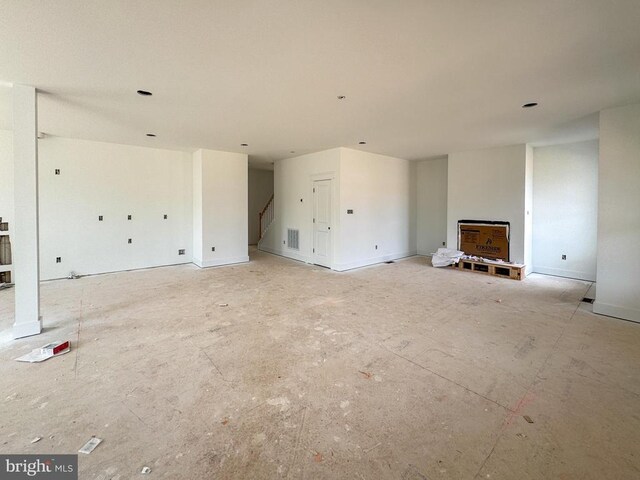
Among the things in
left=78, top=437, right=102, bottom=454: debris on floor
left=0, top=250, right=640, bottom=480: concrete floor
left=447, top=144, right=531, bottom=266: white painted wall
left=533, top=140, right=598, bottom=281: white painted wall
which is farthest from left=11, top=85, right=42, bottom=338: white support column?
left=533, top=140, right=598, bottom=281: white painted wall

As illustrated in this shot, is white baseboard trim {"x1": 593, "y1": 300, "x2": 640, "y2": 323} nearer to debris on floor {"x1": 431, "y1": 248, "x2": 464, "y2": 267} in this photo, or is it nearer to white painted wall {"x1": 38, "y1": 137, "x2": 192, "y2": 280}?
debris on floor {"x1": 431, "y1": 248, "x2": 464, "y2": 267}

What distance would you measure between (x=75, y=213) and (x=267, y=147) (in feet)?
13.7

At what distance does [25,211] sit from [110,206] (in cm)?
320

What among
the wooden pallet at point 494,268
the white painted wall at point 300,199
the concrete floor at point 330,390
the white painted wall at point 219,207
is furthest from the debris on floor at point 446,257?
the white painted wall at point 219,207

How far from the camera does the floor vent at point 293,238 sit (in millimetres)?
7812

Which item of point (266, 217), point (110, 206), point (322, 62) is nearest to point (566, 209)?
point (322, 62)

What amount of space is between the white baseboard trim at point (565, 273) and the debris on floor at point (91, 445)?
7837 mm

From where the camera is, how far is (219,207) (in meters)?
6.98

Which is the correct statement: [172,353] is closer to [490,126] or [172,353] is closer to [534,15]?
[534,15]

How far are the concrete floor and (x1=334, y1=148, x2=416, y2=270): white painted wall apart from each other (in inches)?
104

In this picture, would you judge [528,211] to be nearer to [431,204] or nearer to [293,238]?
[431,204]

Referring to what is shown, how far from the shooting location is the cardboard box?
631cm

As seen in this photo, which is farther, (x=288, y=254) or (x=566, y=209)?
(x=288, y=254)

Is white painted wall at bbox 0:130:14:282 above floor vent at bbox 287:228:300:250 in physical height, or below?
above
